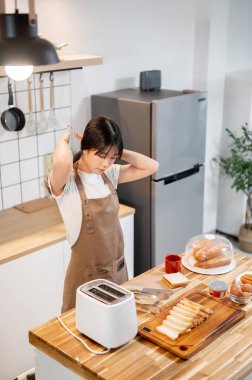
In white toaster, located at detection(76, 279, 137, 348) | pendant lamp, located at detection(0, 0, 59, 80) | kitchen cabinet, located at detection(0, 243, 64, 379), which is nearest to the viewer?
pendant lamp, located at detection(0, 0, 59, 80)

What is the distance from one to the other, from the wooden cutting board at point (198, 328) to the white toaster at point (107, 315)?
0.09 meters

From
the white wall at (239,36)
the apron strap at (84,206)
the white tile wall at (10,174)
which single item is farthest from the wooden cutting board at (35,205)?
the white wall at (239,36)

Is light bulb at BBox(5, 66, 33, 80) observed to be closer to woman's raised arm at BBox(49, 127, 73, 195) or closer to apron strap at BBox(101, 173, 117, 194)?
woman's raised arm at BBox(49, 127, 73, 195)

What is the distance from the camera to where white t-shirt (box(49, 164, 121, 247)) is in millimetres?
2453

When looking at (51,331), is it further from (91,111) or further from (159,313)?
(91,111)

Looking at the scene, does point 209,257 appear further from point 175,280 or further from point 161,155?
point 161,155

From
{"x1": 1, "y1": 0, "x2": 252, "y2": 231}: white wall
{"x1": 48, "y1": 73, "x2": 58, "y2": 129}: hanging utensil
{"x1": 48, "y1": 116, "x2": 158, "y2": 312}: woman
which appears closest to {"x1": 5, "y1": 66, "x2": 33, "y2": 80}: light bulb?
{"x1": 48, "y1": 116, "x2": 158, "y2": 312}: woman

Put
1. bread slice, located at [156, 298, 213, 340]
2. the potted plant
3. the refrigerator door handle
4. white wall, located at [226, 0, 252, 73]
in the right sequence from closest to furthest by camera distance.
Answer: bread slice, located at [156, 298, 213, 340]
the refrigerator door handle
the potted plant
white wall, located at [226, 0, 252, 73]

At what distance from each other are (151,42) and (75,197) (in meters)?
1.99

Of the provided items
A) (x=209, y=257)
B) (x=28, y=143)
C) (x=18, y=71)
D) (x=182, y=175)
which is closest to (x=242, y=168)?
(x=182, y=175)

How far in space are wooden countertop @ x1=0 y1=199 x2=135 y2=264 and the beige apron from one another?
1.37ft

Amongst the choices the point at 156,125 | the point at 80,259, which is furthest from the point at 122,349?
the point at 156,125

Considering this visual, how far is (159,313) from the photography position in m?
2.10

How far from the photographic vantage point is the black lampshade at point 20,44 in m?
1.73
